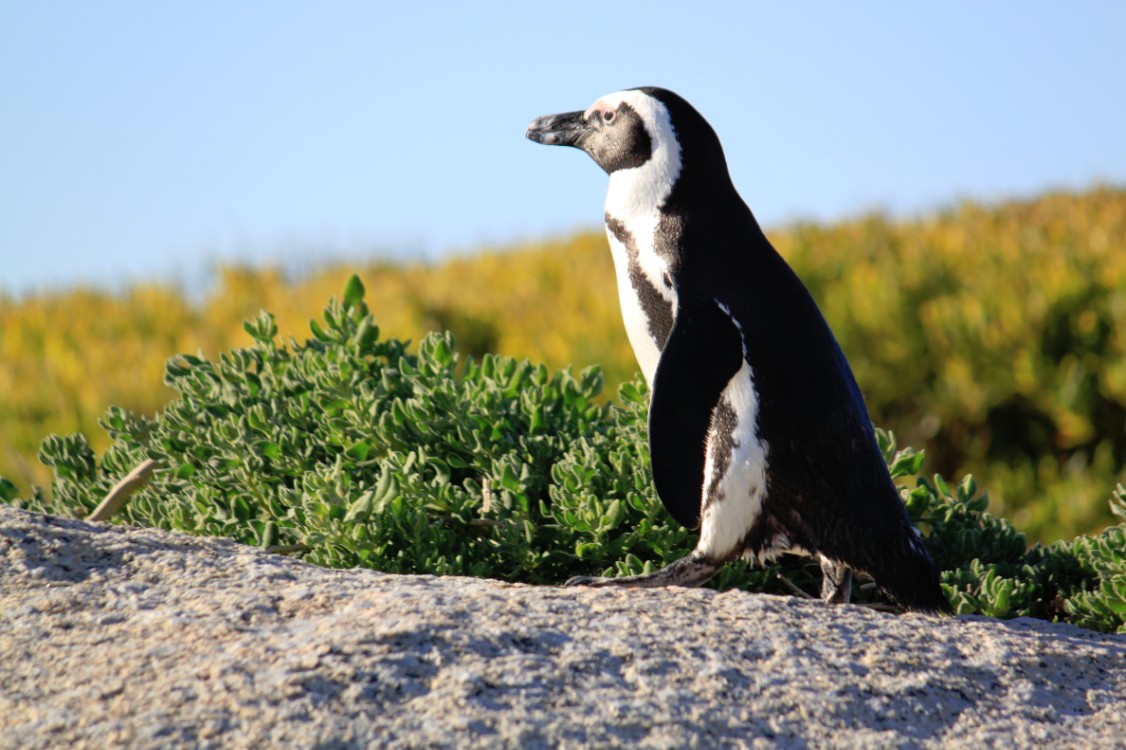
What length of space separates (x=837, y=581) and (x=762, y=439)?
461mm

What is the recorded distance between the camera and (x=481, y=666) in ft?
7.84

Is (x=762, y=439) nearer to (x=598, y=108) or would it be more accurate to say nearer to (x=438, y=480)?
(x=438, y=480)

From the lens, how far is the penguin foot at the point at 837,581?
3.29 m

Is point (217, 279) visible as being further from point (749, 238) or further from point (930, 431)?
point (749, 238)

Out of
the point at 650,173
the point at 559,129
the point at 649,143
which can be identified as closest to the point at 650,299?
the point at 650,173

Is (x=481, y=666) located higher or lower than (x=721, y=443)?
lower

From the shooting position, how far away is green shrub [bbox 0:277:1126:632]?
3518 millimetres

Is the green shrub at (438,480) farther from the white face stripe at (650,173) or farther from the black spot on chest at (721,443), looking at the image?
the white face stripe at (650,173)

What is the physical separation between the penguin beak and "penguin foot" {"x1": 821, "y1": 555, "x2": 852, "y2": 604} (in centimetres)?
161

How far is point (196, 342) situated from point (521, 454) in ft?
15.7

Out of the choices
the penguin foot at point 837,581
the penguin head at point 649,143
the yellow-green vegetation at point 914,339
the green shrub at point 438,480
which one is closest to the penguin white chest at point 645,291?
the penguin head at point 649,143

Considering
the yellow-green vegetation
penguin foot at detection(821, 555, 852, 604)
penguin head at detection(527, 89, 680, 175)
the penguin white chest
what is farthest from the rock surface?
the yellow-green vegetation

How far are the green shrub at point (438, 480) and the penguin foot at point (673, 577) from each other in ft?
0.47

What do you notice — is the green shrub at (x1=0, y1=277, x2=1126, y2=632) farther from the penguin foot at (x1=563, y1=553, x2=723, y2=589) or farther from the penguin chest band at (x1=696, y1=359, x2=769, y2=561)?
the penguin chest band at (x1=696, y1=359, x2=769, y2=561)
